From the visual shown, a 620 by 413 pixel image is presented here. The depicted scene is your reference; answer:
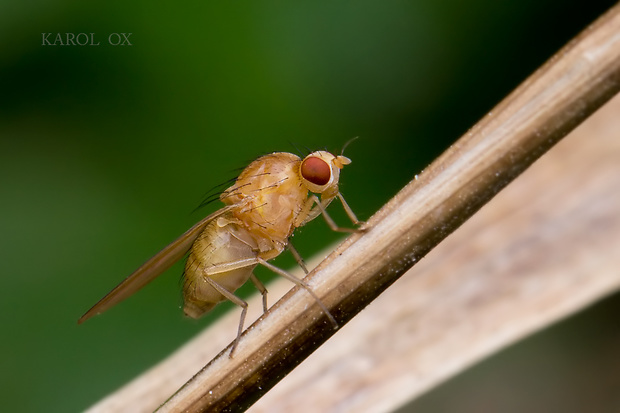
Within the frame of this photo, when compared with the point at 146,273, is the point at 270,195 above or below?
below

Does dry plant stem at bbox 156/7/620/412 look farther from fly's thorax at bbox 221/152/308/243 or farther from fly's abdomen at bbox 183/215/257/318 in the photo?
fly's thorax at bbox 221/152/308/243

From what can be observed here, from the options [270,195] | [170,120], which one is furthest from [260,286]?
[170,120]

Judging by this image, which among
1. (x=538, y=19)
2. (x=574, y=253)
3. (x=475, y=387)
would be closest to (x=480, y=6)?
(x=538, y=19)

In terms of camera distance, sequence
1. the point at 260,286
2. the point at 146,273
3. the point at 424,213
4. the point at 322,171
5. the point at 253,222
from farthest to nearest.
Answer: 1. the point at 253,222
2. the point at 260,286
3. the point at 322,171
4. the point at 146,273
5. the point at 424,213

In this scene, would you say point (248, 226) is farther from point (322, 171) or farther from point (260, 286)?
point (322, 171)

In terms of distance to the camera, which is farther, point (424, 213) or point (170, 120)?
point (170, 120)

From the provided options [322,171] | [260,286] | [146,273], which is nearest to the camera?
[146,273]

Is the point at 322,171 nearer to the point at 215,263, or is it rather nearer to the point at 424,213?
the point at 215,263

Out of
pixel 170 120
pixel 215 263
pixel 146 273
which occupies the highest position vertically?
pixel 170 120
